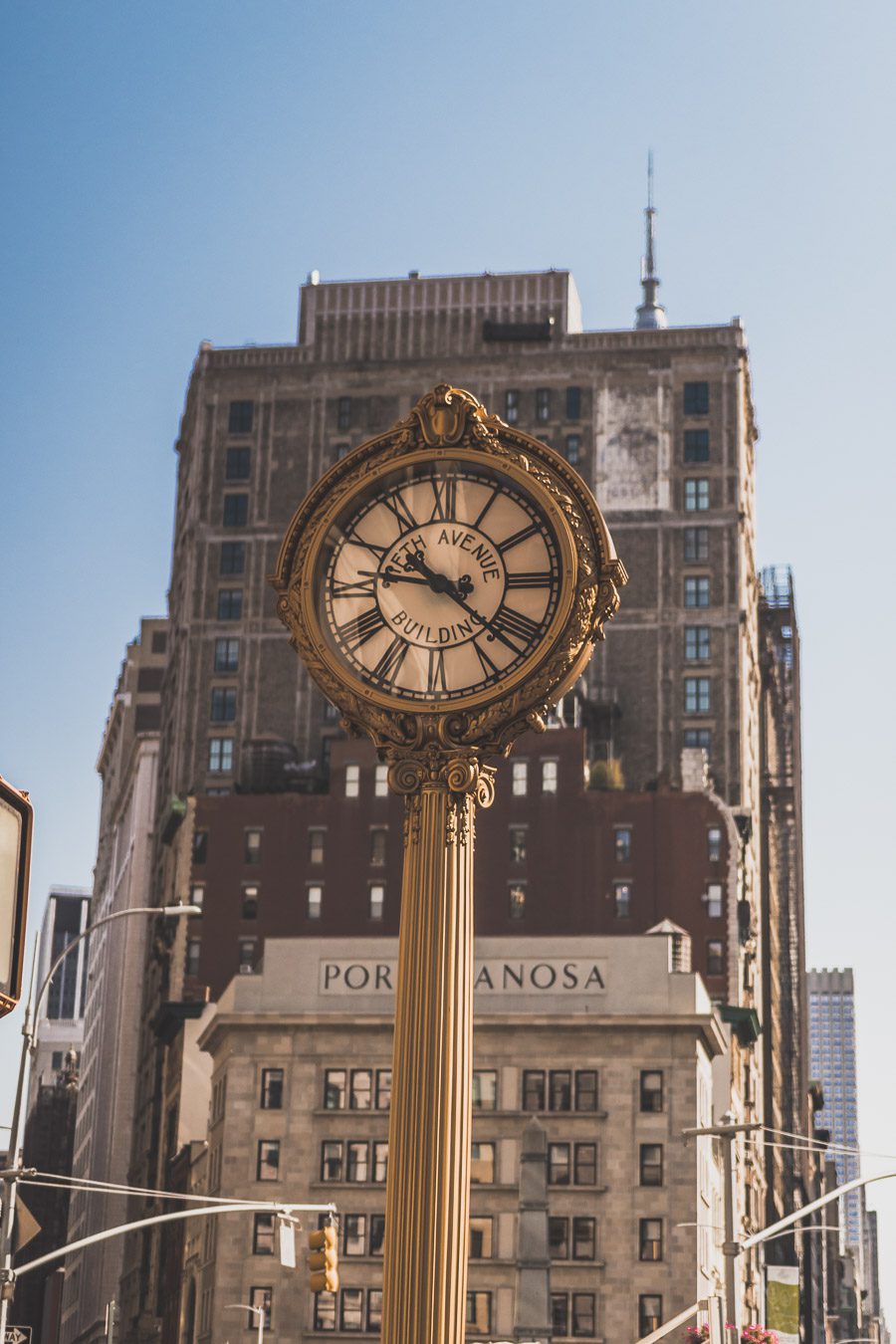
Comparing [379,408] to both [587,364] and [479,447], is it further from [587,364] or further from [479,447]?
[479,447]

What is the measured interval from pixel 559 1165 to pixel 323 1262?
6299cm

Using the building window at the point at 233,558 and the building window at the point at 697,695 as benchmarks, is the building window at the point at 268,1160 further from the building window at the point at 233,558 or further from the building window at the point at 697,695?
the building window at the point at 233,558

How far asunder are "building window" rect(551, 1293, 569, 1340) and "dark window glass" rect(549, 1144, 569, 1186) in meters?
4.62

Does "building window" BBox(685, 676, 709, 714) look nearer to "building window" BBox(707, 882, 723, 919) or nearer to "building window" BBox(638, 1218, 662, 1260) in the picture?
"building window" BBox(707, 882, 723, 919)

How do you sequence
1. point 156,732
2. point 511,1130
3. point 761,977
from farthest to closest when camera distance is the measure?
point 156,732 → point 761,977 → point 511,1130

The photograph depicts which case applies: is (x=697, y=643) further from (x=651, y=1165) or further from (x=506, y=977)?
(x=651, y=1165)

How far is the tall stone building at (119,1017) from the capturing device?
16354 cm

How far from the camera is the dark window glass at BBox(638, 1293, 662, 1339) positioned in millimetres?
84750

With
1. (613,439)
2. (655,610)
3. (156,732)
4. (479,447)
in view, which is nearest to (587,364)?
(613,439)

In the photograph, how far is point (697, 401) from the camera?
143000 mm

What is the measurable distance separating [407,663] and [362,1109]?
241 feet

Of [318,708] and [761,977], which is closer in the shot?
[318,708]

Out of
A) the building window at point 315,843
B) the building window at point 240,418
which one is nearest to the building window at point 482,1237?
the building window at point 315,843

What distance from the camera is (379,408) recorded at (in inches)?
5778
